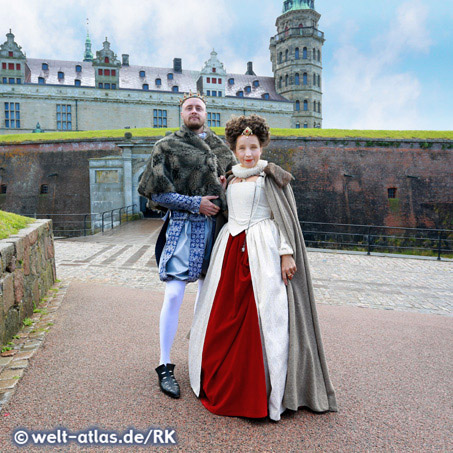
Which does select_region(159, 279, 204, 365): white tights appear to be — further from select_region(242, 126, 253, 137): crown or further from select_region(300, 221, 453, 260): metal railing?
select_region(300, 221, 453, 260): metal railing

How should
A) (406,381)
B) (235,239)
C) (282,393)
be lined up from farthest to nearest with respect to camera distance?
(406,381) < (235,239) < (282,393)

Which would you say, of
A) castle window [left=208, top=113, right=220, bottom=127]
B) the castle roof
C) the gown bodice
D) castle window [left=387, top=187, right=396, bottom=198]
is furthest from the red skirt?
the castle roof

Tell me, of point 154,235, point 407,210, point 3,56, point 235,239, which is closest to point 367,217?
point 407,210

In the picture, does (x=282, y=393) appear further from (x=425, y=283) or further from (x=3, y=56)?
(x=3, y=56)

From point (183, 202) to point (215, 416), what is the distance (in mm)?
1584

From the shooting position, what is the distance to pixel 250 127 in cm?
287

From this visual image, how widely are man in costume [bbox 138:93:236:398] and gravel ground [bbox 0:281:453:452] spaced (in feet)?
1.43

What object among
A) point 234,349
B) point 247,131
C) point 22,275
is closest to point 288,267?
point 234,349

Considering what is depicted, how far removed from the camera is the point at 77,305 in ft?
17.3

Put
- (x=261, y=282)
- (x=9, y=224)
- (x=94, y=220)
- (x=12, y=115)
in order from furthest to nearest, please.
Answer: (x=12, y=115), (x=94, y=220), (x=9, y=224), (x=261, y=282)

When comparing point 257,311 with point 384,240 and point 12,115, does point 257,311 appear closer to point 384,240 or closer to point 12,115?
point 384,240

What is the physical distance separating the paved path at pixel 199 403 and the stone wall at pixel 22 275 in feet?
1.31

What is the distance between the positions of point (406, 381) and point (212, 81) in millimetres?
42087

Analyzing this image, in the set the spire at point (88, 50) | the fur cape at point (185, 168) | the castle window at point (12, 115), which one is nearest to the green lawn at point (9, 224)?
the fur cape at point (185, 168)
